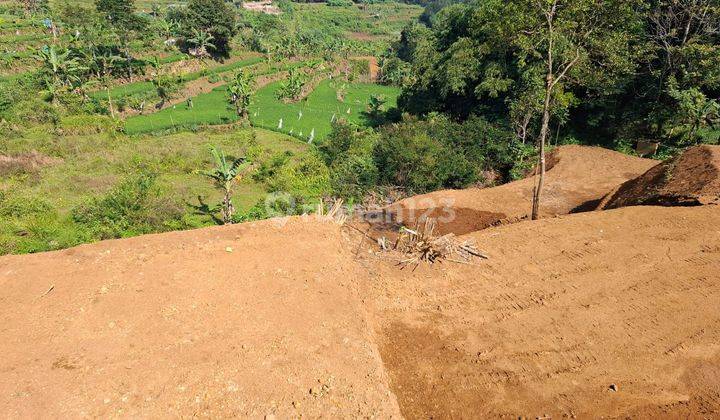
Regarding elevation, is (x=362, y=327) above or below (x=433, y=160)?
below

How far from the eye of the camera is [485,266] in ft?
31.9

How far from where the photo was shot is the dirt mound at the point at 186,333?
6.13 m

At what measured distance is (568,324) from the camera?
7875 millimetres

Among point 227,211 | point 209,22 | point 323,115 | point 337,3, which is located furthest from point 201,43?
point 337,3

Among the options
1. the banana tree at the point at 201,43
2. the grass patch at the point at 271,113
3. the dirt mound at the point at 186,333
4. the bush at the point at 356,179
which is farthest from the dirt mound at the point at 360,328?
the banana tree at the point at 201,43

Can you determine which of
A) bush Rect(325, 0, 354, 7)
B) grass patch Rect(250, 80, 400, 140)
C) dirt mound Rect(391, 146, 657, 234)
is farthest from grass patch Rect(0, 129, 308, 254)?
bush Rect(325, 0, 354, 7)

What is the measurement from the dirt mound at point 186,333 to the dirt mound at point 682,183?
8.49m

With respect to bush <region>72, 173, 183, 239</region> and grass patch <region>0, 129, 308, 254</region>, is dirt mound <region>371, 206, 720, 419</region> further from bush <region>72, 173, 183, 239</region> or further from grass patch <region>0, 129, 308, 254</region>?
grass patch <region>0, 129, 308, 254</region>

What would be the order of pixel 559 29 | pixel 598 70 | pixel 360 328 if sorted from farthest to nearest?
pixel 598 70
pixel 559 29
pixel 360 328

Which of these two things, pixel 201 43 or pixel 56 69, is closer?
pixel 56 69

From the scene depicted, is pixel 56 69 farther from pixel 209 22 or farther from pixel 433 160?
pixel 433 160

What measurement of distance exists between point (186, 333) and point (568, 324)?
6.60m

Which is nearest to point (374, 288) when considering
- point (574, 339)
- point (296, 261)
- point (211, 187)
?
point (296, 261)

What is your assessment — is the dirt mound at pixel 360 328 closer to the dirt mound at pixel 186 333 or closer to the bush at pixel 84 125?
the dirt mound at pixel 186 333
